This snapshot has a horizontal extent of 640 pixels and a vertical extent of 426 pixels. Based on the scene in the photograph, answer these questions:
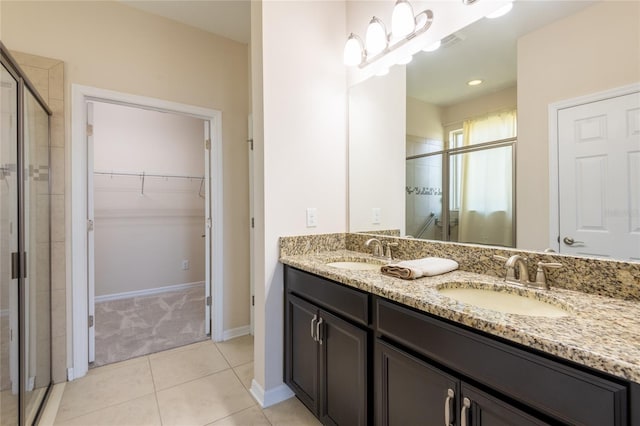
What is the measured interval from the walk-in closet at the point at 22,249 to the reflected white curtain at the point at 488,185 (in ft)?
6.90

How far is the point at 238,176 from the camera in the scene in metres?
2.79

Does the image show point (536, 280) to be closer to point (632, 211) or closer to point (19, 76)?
point (632, 211)

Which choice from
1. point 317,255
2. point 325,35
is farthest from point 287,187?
point 325,35

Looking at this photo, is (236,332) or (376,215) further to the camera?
(236,332)

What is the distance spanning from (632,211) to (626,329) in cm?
47

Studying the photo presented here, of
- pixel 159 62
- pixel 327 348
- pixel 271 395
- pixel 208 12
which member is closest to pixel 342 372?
pixel 327 348

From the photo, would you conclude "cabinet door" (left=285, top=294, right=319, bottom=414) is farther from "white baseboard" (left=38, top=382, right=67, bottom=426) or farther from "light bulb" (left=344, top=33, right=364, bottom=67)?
"light bulb" (left=344, top=33, right=364, bottom=67)

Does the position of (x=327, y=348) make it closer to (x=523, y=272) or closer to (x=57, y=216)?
(x=523, y=272)

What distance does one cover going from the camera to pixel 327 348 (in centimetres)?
147

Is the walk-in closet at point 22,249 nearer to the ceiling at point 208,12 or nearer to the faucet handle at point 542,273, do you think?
the ceiling at point 208,12

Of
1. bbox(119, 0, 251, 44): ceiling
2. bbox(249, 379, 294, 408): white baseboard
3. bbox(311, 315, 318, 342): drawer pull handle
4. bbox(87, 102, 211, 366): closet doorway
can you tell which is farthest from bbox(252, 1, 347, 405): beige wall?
bbox(87, 102, 211, 366): closet doorway

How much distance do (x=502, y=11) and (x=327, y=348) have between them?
1726 mm

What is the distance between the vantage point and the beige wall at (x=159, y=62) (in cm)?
205

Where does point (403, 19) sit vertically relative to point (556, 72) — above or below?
above
